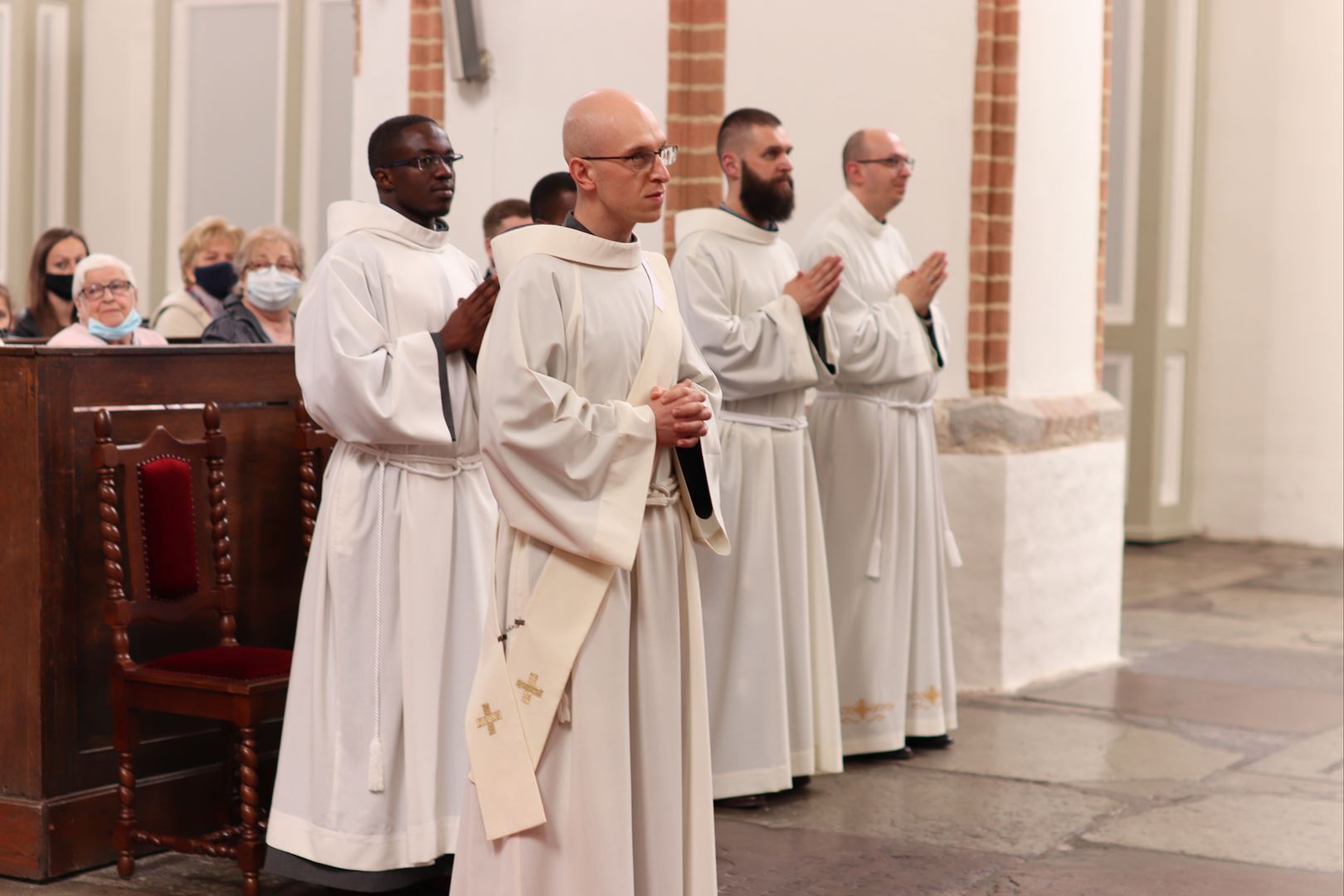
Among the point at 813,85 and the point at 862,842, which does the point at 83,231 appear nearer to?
the point at 813,85

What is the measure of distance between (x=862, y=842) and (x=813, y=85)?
3.35 m

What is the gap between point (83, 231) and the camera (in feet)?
43.2

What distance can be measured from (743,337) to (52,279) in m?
3.38

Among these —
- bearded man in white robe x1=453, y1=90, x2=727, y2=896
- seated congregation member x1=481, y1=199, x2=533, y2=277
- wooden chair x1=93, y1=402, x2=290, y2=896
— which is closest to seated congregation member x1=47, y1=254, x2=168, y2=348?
wooden chair x1=93, y1=402, x2=290, y2=896

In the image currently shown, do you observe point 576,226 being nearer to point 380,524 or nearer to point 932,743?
point 380,524

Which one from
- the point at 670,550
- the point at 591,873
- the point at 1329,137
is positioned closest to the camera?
the point at 591,873

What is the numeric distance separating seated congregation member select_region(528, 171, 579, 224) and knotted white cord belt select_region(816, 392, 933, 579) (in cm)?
147

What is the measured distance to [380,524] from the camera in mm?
4410

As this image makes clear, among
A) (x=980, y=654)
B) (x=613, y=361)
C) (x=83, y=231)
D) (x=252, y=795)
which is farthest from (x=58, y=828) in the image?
(x=83, y=231)

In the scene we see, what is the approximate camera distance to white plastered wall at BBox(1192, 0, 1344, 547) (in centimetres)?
1176

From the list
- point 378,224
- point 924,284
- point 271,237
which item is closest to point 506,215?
point 271,237

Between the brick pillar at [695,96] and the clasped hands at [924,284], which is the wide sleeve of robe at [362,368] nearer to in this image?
the clasped hands at [924,284]

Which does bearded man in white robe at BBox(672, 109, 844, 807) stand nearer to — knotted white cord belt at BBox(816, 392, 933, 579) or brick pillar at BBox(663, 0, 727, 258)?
knotted white cord belt at BBox(816, 392, 933, 579)

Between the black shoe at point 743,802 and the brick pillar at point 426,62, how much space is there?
3.55 meters
